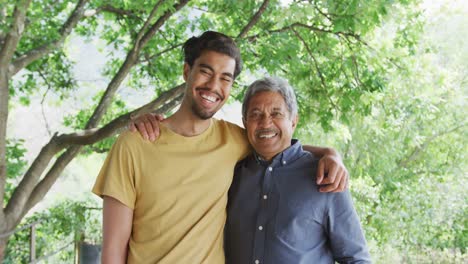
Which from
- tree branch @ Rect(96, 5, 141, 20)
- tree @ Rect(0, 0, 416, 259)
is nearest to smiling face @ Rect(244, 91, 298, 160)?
tree @ Rect(0, 0, 416, 259)

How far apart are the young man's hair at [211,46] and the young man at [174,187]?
3 centimetres

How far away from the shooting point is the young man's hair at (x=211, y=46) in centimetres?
220

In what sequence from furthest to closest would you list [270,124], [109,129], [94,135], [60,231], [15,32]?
[60,231], [94,135], [109,129], [15,32], [270,124]

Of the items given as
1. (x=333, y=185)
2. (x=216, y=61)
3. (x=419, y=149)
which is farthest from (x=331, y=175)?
(x=419, y=149)

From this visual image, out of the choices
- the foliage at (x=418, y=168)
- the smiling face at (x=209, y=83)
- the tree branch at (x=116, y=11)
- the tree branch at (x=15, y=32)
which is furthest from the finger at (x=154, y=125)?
the foliage at (x=418, y=168)

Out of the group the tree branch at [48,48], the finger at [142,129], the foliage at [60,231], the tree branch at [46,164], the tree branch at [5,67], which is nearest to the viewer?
the finger at [142,129]

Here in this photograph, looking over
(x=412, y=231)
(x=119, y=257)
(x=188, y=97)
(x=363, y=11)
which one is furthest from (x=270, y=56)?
(x=412, y=231)

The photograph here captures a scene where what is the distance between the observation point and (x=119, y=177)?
78.0 inches

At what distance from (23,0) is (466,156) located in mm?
10690

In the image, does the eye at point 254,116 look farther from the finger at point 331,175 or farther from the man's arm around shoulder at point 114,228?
the man's arm around shoulder at point 114,228

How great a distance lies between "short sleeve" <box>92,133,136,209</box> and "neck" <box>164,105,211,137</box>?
0.22 meters

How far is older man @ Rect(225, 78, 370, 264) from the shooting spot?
197 cm

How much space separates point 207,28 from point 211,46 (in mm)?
4089

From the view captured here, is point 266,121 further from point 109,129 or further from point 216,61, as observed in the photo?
point 109,129
